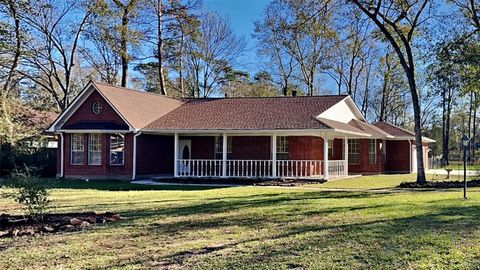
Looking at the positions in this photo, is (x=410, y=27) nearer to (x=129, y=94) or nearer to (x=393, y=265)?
(x=129, y=94)

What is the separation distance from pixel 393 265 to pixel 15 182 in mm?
6920

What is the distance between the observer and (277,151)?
2408 centimetres

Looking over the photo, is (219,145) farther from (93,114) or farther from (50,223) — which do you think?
(50,223)

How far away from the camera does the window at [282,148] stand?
23984 millimetres

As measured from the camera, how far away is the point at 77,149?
24000mm

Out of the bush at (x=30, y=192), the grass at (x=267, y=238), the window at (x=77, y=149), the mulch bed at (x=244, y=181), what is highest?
the window at (x=77, y=149)

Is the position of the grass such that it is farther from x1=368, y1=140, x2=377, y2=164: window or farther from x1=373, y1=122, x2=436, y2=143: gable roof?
x1=373, y1=122, x2=436, y2=143: gable roof

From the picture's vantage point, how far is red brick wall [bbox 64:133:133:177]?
23.1 meters

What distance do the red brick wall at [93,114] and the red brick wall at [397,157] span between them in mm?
17958

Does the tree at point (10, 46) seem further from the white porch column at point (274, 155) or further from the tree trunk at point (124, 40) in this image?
the white porch column at point (274, 155)

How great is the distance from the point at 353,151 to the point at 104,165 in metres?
14.5

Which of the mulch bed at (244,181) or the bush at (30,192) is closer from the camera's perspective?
the bush at (30,192)

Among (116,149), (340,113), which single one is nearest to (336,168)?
(340,113)

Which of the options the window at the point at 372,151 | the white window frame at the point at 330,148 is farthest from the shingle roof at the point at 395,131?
the white window frame at the point at 330,148
